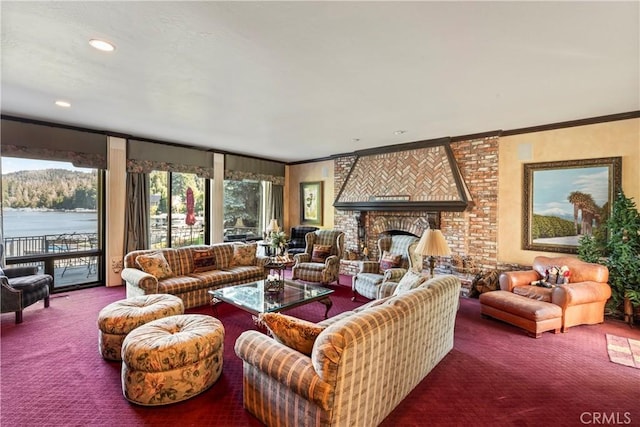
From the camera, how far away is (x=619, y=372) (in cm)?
267

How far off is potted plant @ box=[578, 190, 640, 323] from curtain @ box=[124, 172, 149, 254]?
708 cm

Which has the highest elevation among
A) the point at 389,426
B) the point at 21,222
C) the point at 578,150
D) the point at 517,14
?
the point at 517,14

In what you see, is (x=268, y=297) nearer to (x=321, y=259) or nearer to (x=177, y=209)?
(x=321, y=259)

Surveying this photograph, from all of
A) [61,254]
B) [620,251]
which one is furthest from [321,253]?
[61,254]

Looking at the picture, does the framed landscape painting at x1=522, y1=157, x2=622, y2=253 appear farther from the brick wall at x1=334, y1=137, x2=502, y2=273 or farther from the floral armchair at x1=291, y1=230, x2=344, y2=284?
the floral armchair at x1=291, y1=230, x2=344, y2=284

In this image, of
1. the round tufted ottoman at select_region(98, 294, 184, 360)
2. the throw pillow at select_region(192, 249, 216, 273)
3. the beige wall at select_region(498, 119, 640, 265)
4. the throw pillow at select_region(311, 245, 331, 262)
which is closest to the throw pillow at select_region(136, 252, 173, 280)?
the throw pillow at select_region(192, 249, 216, 273)

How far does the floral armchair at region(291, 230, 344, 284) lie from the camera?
16.9 feet

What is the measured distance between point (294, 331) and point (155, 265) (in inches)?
118

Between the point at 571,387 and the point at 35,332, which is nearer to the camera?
the point at 571,387

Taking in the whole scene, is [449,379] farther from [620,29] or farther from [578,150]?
[578,150]

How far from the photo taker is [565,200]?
14.0 ft


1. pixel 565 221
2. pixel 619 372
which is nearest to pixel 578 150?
pixel 565 221

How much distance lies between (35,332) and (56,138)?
2.94 m

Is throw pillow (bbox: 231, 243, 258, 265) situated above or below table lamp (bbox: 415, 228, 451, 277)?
below
